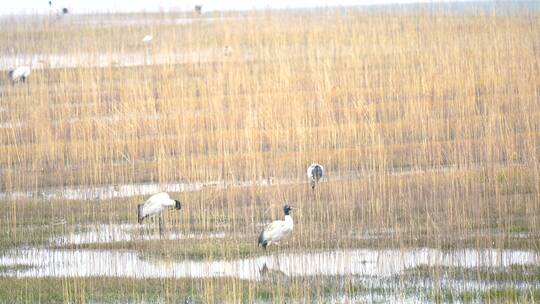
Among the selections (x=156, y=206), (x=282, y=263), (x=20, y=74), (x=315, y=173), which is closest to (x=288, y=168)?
(x=315, y=173)

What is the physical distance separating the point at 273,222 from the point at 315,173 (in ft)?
8.84

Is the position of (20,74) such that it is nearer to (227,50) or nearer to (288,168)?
(227,50)

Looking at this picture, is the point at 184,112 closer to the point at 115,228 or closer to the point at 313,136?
the point at 313,136

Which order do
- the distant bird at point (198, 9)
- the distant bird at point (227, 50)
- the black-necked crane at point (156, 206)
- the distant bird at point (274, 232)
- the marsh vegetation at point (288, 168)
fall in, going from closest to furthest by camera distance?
Answer: the marsh vegetation at point (288, 168) < the distant bird at point (274, 232) < the black-necked crane at point (156, 206) < the distant bird at point (227, 50) < the distant bird at point (198, 9)

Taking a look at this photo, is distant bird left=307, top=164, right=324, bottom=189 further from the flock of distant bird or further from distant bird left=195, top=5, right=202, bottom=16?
distant bird left=195, top=5, right=202, bottom=16

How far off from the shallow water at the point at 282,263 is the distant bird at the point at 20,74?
418 inches

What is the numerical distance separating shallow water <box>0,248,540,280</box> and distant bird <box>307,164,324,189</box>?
259 cm

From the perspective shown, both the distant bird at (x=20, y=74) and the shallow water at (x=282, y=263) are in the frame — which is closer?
the shallow water at (x=282, y=263)

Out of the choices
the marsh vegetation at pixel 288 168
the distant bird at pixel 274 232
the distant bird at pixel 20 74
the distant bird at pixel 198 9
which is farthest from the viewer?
the distant bird at pixel 198 9

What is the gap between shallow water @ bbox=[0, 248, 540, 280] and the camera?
9.08 m

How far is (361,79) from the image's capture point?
739 inches

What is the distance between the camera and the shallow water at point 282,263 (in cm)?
908

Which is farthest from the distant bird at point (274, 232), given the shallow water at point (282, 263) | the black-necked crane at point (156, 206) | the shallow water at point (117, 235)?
the black-necked crane at point (156, 206)

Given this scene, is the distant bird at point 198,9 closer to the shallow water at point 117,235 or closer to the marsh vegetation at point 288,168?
the marsh vegetation at point 288,168
